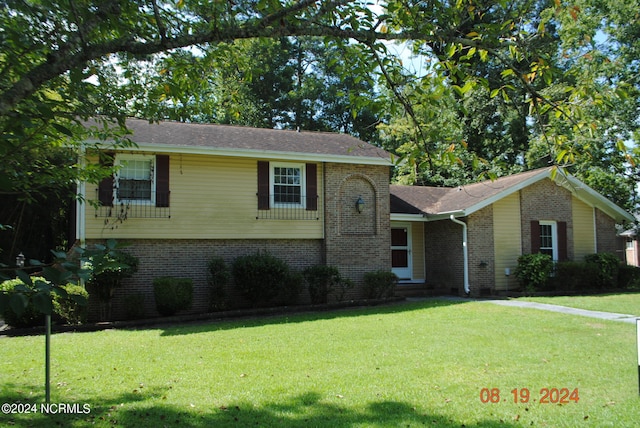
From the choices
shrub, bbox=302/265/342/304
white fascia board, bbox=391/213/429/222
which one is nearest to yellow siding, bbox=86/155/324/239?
shrub, bbox=302/265/342/304

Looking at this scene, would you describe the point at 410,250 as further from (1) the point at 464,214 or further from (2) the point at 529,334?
(2) the point at 529,334

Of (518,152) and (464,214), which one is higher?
(518,152)

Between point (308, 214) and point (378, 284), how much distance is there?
10.8 ft

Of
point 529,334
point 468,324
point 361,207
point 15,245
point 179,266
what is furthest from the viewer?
point 15,245

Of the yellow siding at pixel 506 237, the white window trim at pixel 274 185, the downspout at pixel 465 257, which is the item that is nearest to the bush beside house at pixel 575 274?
the yellow siding at pixel 506 237

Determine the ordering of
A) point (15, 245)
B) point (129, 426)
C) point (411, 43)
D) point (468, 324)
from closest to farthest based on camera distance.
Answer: point (129, 426) → point (411, 43) → point (468, 324) → point (15, 245)

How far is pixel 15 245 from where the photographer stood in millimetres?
18812

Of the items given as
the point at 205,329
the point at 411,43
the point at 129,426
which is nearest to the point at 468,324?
the point at 205,329

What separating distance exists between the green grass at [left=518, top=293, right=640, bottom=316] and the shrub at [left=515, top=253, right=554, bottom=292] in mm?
1047

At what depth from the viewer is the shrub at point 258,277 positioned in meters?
14.0

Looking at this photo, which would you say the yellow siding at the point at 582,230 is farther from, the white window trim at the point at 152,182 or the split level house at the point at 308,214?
the white window trim at the point at 152,182

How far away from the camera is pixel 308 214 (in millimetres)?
15852

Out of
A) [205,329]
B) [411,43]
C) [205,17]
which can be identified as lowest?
[205,329]

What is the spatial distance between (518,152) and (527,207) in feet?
41.2
